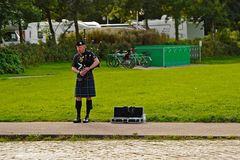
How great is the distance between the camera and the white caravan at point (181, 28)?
62.8 m

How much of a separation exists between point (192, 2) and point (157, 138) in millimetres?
42794

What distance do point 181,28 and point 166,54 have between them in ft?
74.8

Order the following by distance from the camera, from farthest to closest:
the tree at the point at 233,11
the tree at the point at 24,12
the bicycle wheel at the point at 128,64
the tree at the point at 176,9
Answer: the tree at the point at 233,11, the tree at the point at 176,9, the bicycle wheel at the point at 128,64, the tree at the point at 24,12

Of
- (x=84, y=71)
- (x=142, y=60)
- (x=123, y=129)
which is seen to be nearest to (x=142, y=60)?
(x=142, y=60)

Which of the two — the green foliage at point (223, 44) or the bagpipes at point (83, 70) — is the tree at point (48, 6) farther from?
the bagpipes at point (83, 70)

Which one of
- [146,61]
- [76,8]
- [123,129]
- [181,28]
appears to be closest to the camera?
[123,129]

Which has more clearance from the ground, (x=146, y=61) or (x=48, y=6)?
(x=48, y=6)

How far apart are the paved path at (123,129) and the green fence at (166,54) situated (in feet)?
92.2

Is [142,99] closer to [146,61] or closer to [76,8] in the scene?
[146,61]

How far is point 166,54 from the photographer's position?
42.2 m

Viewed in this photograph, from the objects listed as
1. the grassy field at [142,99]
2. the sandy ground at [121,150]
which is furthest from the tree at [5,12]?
the sandy ground at [121,150]

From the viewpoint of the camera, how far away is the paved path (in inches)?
495

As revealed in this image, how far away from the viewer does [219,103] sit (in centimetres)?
1652

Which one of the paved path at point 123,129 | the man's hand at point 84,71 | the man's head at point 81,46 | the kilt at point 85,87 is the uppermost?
the man's head at point 81,46
